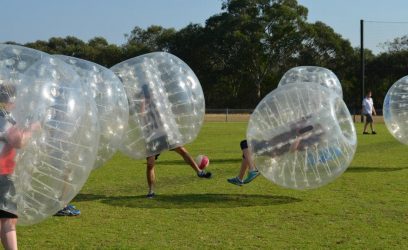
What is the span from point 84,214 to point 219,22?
46.1 m

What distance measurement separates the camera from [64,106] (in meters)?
4.21

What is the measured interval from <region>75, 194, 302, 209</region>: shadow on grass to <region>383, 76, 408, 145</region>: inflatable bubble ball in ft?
12.4

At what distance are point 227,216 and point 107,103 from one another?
A: 75.2 inches

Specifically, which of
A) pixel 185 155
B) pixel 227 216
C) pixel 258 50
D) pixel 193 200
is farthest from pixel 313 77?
pixel 258 50

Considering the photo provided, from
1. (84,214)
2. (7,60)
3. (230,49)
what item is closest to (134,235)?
(84,214)

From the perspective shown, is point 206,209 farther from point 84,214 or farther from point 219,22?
point 219,22

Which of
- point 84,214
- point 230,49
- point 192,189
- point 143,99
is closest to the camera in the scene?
point 84,214

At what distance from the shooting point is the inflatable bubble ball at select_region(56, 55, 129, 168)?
6.49 meters

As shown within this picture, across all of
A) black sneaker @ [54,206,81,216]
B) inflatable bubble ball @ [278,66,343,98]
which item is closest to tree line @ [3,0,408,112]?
inflatable bubble ball @ [278,66,343,98]

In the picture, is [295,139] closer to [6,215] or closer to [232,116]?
[6,215]

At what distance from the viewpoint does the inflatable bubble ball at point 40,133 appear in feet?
13.3

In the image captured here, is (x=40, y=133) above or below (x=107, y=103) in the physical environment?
below

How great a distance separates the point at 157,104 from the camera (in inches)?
278

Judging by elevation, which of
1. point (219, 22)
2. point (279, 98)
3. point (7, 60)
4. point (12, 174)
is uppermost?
point (219, 22)
